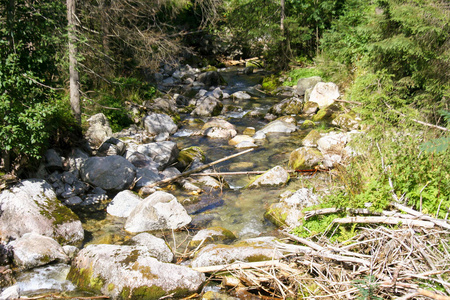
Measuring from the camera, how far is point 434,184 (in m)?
4.22

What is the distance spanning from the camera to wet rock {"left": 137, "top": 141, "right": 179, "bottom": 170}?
922cm

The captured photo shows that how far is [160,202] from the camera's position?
6.60 m

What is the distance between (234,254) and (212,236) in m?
1.08

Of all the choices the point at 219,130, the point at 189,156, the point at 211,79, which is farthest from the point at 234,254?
the point at 211,79

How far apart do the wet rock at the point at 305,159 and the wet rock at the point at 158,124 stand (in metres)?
5.15

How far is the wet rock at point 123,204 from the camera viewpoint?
23.0 ft

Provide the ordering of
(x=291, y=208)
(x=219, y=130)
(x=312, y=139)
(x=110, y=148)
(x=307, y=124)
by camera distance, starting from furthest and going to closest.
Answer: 1. (x=307, y=124)
2. (x=219, y=130)
3. (x=312, y=139)
4. (x=110, y=148)
5. (x=291, y=208)

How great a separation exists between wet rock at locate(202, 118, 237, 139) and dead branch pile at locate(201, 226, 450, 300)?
25.7ft

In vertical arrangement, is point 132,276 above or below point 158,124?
above

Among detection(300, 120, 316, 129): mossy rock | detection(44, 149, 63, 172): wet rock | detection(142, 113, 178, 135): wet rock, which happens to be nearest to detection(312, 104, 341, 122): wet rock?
detection(300, 120, 316, 129): mossy rock

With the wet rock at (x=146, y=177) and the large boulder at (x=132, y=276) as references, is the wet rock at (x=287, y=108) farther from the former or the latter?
the large boulder at (x=132, y=276)

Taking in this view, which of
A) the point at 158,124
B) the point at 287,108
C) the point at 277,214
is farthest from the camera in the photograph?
the point at 287,108

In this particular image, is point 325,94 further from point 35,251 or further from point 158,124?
point 35,251

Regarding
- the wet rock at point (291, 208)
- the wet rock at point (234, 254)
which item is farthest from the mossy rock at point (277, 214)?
the wet rock at point (234, 254)
